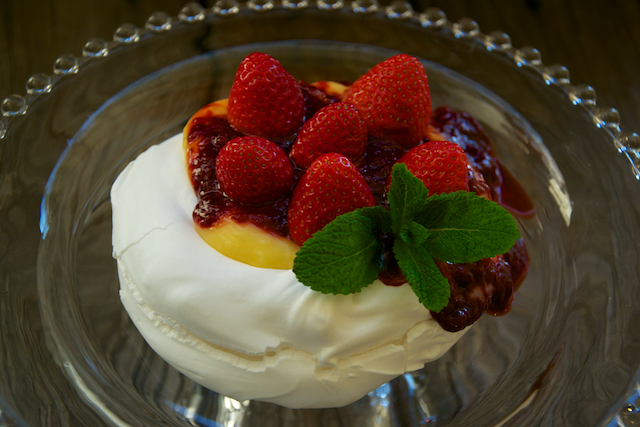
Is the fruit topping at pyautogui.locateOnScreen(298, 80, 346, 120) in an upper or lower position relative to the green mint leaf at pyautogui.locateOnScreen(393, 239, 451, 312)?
upper

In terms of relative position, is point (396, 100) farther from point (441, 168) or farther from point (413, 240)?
point (413, 240)

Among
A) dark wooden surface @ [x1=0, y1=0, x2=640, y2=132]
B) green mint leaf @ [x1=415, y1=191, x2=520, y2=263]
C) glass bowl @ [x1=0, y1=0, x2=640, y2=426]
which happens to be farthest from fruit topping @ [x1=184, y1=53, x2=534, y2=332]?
dark wooden surface @ [x1=0, y1=0, x2=640, y2=132]

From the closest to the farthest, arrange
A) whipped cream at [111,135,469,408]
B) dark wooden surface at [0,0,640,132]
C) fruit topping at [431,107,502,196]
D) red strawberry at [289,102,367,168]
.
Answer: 1. whipped cream at [111,135,469,408]
2. red strawberry at [289,102,367,168]
3. fruit topping at [431,107,502,196]
4. dark wooden surface at [0,0,640,132]

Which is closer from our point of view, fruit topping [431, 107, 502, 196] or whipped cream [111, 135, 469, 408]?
whipped cream [111, 135, 469, 408]

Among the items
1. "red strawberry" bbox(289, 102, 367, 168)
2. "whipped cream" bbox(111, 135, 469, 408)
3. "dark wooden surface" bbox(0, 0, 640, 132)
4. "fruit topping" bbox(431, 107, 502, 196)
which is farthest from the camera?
"dark wooden surface" bbox(0, 0, 640, 132)

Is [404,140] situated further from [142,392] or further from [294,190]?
[142,392]

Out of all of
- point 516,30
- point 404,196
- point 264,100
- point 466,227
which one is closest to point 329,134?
point 264,100

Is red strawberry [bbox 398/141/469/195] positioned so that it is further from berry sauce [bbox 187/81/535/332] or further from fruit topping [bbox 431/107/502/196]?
fruit topping [bbox 431/107/502/196]
